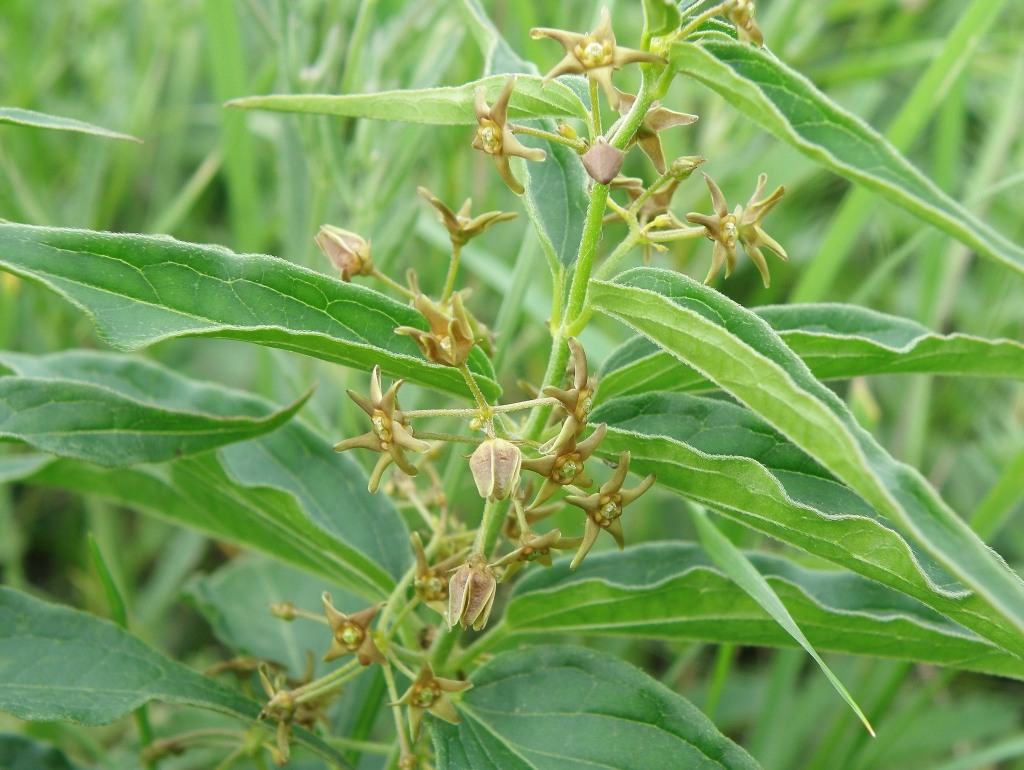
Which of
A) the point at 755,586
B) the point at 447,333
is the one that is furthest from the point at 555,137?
the point at 755,586

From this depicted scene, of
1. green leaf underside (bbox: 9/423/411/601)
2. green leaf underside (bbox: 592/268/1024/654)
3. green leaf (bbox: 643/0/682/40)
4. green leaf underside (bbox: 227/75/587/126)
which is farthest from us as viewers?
green leaf underside (bbox: 9/423/411/601)

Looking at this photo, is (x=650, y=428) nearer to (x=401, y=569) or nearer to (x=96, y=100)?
(x=401, y=569)

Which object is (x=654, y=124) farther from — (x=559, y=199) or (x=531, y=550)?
(x=531, y=550)

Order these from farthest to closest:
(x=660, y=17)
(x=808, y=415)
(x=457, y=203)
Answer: (x=457, y=203), (x=660, y=17), (x=808, y=415)

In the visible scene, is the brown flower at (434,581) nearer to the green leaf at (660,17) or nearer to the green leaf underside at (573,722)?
the green leaf underside at (573,722)

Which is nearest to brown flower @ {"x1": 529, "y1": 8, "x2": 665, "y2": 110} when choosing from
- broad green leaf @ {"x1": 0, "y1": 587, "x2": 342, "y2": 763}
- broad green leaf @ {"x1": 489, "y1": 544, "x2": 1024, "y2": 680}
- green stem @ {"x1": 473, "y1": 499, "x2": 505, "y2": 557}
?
green stem @ {"x1": 473, "y1": 499, "x2": 505, "y2": 557}

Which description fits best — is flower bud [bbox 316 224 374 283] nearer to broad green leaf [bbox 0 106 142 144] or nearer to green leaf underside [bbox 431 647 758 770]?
broad green leaf [bbox 0 106 142 144]
